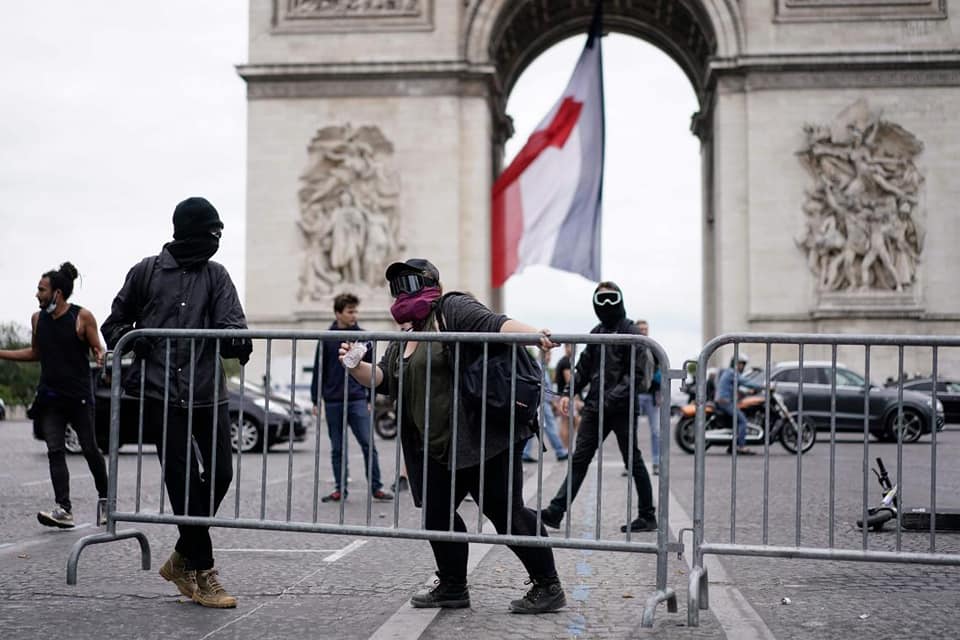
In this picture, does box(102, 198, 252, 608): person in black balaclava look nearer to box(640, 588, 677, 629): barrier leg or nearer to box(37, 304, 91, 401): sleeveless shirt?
box(640, 588, 677, 629): barrier leg

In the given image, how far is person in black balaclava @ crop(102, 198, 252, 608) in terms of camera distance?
6.44 metres

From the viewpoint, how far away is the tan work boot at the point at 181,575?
A: 20.6ft

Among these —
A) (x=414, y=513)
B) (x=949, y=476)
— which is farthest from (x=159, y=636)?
(x=414, y=513)

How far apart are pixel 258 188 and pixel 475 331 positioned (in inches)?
1031

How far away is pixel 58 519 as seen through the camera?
30.2 ft

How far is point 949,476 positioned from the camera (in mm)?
6840

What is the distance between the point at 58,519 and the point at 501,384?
14.3 ft

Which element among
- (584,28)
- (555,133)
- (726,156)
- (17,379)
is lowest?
(17,379)

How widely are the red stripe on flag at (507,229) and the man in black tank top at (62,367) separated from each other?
859 inches

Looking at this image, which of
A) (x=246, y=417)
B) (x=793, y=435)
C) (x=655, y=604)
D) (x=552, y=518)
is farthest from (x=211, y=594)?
(x=793, y=435)

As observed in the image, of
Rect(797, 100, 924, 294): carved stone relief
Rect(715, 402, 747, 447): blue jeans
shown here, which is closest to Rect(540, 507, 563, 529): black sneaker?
Rect(715, 402, 747, 447): blue jeans

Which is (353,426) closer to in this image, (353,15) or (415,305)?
(415,305)

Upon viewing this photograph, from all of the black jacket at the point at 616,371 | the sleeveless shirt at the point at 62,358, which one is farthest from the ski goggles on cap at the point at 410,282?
the sleeveless shirt at the point at 62,358

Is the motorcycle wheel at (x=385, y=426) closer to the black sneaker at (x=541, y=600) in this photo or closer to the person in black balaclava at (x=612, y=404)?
the person in black balaclava at (x=612, y=404)
